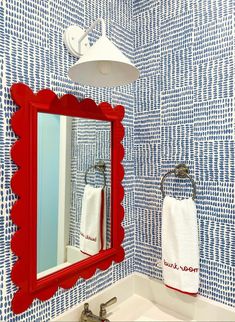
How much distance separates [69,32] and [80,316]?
118 cm

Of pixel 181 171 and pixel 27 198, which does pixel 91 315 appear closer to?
pixel 27 198

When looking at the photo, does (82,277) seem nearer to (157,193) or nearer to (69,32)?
(157,193)

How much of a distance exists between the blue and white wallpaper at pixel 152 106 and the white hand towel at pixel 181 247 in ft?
0.21

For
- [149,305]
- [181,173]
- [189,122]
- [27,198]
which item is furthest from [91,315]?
[189,122]

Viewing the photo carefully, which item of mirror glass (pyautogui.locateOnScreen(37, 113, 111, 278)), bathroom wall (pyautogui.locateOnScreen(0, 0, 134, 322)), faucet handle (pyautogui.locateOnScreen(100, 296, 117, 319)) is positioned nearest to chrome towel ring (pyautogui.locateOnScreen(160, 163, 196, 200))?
mirror glass (pyautogui.locateOnScreen(37, 113, 111, 278))

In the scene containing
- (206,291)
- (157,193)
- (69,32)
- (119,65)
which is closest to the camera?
(119,65)

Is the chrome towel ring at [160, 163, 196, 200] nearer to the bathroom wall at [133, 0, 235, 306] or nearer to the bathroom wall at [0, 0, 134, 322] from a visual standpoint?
the bathroom wall at [133, 0, 235, 306]

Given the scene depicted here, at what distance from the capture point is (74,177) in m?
A: 1.13

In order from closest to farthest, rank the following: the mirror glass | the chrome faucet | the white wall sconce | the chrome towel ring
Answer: the white wall sconce, the mirror glass, the chrome faucet, the chrome towel ring

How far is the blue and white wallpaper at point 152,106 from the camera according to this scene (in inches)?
36.5

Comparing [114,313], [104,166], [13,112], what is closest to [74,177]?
[104,166]

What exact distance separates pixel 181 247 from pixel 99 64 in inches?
32.7

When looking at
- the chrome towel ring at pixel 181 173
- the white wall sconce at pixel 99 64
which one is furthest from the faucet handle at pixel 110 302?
the white wall sconce at pixel 99 64

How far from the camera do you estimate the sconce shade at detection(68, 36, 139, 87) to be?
0.78 metres
